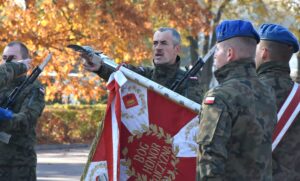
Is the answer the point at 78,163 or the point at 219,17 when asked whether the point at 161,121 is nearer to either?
the point at 78,163

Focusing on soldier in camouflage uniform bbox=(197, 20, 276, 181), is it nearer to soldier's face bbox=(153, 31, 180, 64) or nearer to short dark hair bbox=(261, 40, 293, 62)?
short dark hair bbox=(261, 40, 293, 62)

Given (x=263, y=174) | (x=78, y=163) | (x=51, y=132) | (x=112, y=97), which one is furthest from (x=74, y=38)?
(x=263, y=174)

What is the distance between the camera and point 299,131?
5.38 m

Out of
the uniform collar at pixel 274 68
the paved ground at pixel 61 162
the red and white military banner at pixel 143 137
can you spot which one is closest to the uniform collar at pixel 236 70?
the uniform collar at pixel 274 68

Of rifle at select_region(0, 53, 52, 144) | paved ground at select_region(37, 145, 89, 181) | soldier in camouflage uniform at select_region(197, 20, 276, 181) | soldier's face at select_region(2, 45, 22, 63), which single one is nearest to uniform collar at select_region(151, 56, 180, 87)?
rifle at select_region(0, 53, 52, 144)

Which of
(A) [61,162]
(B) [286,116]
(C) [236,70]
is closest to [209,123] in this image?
(C) [236,70]

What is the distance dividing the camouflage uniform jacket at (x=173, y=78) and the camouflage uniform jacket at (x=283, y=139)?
3.44 feet

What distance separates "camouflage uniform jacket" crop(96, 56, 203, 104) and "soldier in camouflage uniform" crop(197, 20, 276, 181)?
1713mm

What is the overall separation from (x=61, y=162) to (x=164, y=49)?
1212 cm

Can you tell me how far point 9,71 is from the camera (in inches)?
241

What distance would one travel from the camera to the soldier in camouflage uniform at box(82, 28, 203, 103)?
20.9 ft

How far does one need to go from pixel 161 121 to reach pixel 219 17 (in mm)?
18465

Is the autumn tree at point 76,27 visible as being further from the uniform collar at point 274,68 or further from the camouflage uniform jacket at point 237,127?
the camouflage uniform jacket at point 237,127

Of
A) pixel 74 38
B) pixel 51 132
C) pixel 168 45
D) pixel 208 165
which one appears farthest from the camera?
pixel 51 132
